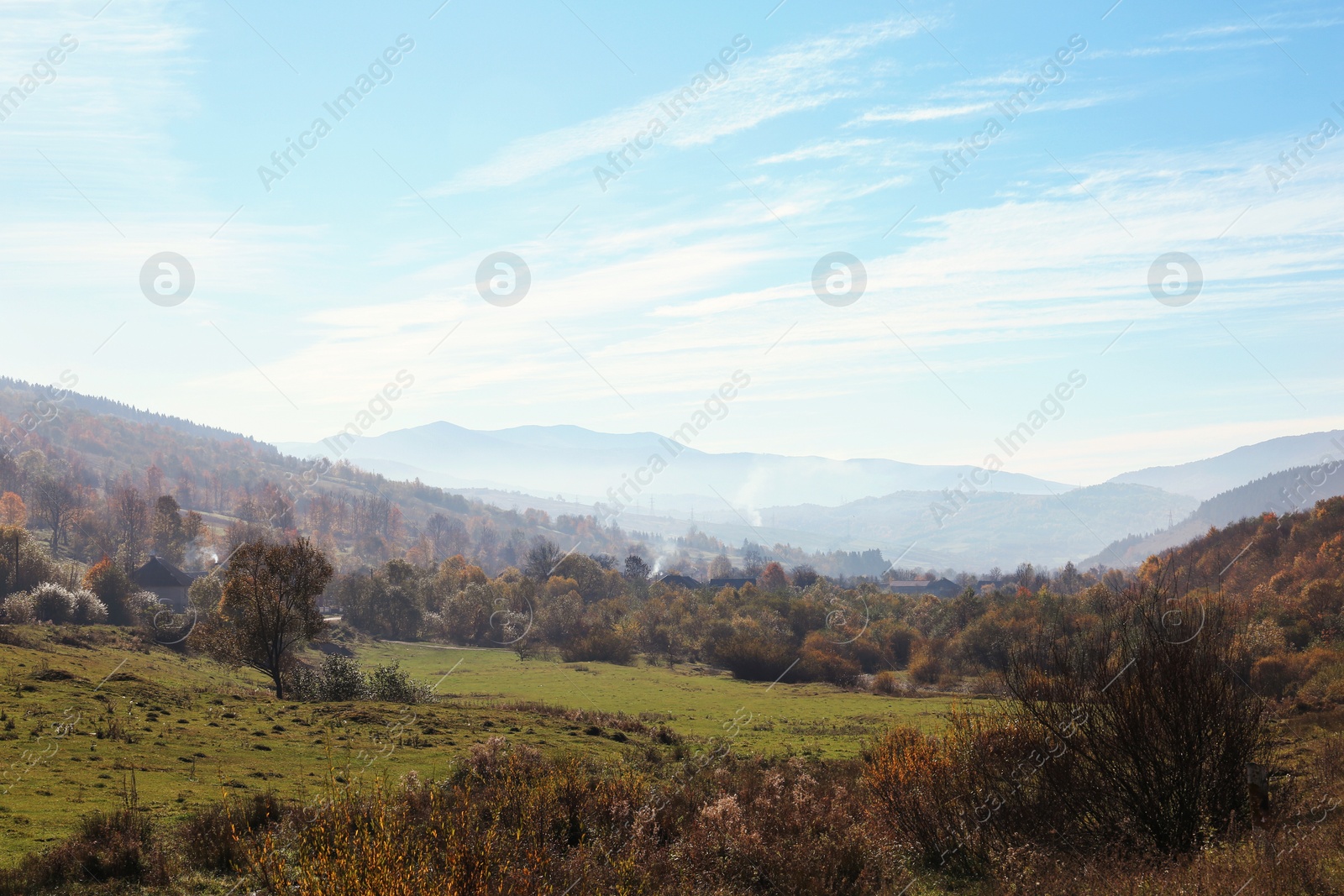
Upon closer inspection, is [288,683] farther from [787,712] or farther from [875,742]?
[875,742]

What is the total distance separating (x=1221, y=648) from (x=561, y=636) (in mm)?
109413

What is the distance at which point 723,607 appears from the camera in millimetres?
134500

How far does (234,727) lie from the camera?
120 ft

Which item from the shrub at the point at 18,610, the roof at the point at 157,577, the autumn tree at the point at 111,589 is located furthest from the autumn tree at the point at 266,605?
the roof at the point at 157,577

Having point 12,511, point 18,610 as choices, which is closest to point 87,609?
point 18,610

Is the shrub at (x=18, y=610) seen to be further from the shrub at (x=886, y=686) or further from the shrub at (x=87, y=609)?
the shrub at (x=886, y=686)

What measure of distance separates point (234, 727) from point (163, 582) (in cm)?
9897

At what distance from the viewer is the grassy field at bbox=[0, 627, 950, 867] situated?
24.2m

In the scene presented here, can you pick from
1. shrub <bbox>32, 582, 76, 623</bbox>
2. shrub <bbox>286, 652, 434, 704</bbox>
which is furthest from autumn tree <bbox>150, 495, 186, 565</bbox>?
shrub <bbox>286, 652, 434, 704</bbox>

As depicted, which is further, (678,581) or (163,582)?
(678,581)

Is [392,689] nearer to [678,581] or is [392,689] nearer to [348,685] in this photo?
[348,685]

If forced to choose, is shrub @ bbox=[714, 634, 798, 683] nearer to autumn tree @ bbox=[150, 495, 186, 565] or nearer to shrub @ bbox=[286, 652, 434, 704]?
shrub @ bbox=[286, 652, 434, 704]

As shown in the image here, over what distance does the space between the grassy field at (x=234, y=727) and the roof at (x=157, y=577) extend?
44.1 metres

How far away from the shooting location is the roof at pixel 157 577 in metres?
116
